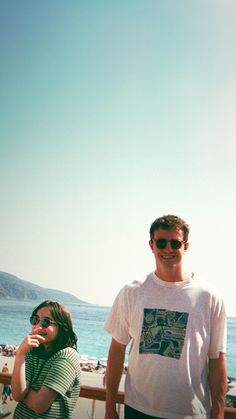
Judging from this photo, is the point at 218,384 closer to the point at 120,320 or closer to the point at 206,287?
the point at 206,287

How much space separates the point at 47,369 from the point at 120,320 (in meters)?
0.54

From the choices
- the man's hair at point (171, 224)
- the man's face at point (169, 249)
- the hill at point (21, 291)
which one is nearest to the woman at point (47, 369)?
the man's face at point (169, 249)

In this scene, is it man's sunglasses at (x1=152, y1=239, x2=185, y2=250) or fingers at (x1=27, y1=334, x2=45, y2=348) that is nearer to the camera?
fingers at (x1=27, y1=334, x2=45, y2=348)

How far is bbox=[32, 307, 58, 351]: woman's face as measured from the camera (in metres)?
2.02

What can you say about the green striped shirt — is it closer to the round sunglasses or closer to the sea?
the round sunglasses

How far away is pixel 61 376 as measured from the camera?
183cm

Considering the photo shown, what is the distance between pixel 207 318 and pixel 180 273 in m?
0.32

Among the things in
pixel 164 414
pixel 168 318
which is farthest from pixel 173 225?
pixel 164 414

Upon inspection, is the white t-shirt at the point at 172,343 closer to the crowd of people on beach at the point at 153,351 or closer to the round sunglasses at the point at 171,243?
the crowd of people on beach at the point at 153,351

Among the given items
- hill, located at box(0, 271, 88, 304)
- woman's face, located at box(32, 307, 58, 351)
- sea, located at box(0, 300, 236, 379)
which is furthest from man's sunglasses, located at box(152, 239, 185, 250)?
hill, located at box(0, 271, 88, 304)

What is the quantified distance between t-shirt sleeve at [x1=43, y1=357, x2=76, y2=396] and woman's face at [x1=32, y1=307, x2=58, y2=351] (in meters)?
0.15

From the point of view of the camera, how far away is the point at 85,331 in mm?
70312

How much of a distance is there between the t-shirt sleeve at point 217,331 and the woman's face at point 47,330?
3.20ft

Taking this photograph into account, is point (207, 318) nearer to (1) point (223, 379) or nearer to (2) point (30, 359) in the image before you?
(1) point (223, 379)
